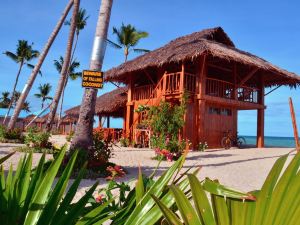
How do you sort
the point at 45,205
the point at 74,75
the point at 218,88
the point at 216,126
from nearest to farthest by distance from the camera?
the point at 45,205 → the point at 218,88 → the point at 216,126 → the point at 74,75

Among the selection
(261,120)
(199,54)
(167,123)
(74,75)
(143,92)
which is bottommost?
(167,123)

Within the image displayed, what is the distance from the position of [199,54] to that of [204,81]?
190 centimetres

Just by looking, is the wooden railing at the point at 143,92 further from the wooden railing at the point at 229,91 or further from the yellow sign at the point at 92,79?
the yellow sign at the point at 92,79

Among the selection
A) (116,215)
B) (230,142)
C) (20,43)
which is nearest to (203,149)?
(230,142)

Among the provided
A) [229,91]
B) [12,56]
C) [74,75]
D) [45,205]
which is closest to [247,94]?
[229,91]

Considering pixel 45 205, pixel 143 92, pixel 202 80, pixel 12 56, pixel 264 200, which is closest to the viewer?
pixel 264 200

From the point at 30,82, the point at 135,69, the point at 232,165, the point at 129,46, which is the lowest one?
the point at 232,165

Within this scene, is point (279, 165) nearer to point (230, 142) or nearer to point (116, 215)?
point (116, 215)

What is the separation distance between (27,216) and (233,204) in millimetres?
671

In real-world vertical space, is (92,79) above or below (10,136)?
above

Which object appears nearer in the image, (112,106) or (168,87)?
(168,87)

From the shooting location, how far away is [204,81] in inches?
604

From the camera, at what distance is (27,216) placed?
3.72ft

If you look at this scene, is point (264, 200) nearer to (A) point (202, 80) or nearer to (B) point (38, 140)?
(B) point (38, 140)
